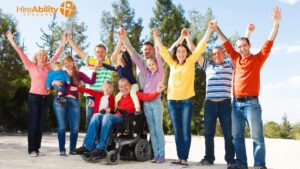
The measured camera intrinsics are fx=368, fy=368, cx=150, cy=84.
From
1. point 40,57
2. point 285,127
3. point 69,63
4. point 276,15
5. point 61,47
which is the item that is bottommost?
point 285,127

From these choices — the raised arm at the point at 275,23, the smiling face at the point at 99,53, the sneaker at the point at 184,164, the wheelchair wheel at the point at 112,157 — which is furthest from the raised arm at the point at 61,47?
the raised arm at the point at 275,23

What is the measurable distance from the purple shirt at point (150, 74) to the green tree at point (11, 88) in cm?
1177

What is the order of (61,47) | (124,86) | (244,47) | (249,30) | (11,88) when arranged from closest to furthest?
(244,47) < (249,30) < (124,86) < (61,47) < (11,88)

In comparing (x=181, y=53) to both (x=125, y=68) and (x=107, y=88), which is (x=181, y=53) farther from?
(x=107, y=88)

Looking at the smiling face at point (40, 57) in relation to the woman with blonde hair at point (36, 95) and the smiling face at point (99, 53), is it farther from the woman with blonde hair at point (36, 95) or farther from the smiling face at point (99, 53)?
the smiling face at point (99, 53)

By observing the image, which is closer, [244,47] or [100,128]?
[244,47]

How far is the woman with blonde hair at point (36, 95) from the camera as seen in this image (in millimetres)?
6504

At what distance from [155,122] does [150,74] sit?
785 millimetres

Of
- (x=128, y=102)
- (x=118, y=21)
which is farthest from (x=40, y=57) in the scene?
(x=118, y=21)

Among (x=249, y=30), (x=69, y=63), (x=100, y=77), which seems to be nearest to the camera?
(x=249, y=30)

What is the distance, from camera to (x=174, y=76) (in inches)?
221

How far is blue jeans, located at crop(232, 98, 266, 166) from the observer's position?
16.4 ft

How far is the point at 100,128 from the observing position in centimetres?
597

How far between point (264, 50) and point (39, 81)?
3.85m
